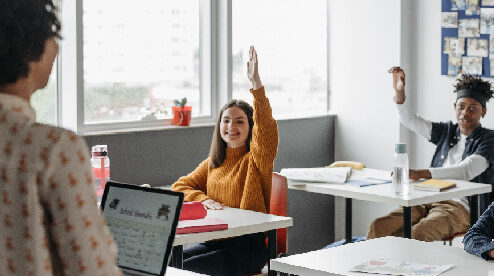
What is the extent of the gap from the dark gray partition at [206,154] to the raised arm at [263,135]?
0.95 meters

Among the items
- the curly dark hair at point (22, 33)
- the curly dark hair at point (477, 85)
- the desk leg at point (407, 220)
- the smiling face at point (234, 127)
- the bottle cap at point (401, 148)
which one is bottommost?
the desk leg at point (407, 220)

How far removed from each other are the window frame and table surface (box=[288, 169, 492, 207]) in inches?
35.0

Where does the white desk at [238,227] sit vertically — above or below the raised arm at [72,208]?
below

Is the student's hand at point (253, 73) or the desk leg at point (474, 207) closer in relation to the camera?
the student's hand at point (253, 73)

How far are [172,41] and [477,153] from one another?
6.36 ft

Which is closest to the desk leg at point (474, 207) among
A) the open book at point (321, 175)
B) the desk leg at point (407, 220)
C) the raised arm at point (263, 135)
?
the desk leg at point (407, 220)

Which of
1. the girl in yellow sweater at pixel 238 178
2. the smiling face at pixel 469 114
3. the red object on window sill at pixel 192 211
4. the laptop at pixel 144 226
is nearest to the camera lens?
the laptop at pixel 144 226

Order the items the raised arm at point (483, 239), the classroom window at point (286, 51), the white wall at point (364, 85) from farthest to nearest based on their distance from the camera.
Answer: the white wall at point (364, 85) < the classroom window at point (286, 51) < the raised arm at point (483, 239)

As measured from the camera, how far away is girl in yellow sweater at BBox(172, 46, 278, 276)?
352 cm

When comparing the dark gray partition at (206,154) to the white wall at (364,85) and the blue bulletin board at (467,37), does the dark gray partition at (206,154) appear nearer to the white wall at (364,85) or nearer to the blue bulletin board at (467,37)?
the white wall at (364,85)

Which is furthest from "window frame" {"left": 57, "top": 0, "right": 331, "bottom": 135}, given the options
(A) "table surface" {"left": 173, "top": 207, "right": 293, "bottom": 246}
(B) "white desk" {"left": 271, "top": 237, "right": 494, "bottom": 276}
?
(B) "white desk" {"left": 271, "top": 237, "right": 494, "bottom": 276}

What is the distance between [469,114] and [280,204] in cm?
157

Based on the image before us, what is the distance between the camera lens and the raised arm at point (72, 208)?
46.8 inches

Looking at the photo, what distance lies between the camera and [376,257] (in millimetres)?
2551
